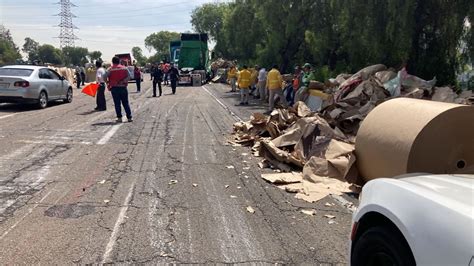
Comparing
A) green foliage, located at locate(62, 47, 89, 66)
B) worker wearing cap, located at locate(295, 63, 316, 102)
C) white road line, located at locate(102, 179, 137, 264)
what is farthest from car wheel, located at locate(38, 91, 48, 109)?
green foliage, located at locate(62, 47, 89, 66)

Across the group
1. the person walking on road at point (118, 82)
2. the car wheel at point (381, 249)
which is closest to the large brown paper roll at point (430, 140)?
the car wheel at point (381, 249)

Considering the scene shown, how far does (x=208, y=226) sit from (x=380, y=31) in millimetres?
11844

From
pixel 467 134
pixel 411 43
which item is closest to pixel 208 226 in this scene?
pixel 467 134

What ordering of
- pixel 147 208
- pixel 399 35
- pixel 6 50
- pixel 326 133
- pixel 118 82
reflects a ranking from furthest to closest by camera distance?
pixel 6 50, pixel 399 35, pixel 118 82, pixel 326 133, pixel 147 208

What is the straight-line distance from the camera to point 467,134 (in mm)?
5090

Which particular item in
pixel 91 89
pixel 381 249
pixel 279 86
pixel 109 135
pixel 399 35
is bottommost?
pixel 109 135

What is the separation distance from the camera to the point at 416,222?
261cm

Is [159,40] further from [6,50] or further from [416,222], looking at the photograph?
[416,222]

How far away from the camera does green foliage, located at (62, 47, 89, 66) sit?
14164 cm

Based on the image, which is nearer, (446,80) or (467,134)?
(467,134)

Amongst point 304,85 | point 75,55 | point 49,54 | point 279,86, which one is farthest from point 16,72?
point 75,55

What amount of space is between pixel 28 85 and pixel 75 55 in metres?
146

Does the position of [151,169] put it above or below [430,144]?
below

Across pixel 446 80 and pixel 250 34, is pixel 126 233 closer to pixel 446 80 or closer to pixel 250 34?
pixel 446 80
